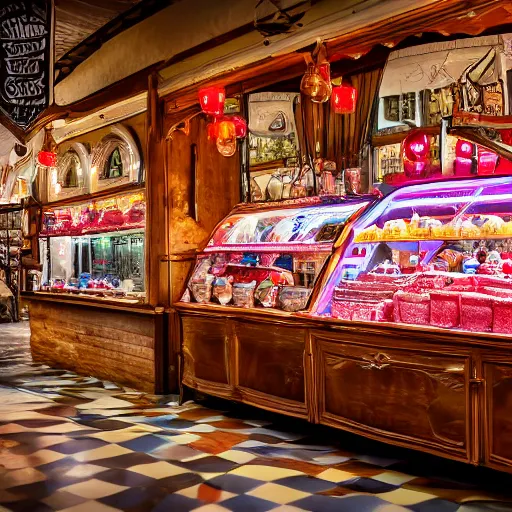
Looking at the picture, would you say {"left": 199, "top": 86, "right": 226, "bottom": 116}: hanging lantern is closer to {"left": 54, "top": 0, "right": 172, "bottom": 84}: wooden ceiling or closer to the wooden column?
the wooden column

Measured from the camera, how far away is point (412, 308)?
4.27 meters

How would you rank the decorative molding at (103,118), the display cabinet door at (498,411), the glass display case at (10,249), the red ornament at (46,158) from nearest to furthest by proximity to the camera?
1. the display cabinet door at (498,411)
2. the decorative molding at (103,118)
3. the red ornament at (46,158)
4. the glass display case at (10,249)

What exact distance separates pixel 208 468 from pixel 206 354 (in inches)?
63.7

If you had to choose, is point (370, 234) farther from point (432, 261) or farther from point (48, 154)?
point (48, 154)

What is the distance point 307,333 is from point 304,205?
134cm

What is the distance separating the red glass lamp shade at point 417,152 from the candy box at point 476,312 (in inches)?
53.3

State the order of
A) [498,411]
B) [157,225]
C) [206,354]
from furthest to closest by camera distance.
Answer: [157,225] < [206,354] < [498,411]

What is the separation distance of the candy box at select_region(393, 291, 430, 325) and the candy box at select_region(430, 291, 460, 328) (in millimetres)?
42

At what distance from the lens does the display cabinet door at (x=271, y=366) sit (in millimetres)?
4918

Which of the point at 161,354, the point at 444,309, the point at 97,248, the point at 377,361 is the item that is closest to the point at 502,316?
the point at 444,309

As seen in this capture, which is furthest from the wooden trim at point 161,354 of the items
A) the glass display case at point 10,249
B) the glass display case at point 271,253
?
the glass display case at point 10,249

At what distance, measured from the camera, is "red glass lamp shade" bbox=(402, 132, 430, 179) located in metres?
4.98

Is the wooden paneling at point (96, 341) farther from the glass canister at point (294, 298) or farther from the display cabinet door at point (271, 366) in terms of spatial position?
the glass canister at point (294, 298)

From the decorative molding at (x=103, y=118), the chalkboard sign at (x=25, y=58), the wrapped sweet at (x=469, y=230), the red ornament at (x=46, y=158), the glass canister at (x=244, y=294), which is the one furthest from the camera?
the red ornament at (x=46, y=158)
